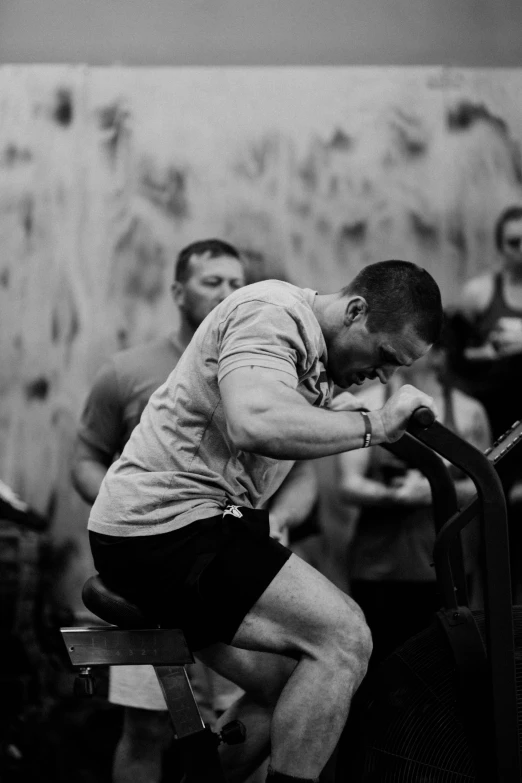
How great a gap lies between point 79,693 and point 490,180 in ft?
8.61

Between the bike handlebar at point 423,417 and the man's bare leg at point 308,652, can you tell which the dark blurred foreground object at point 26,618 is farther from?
the bike handlebar at point 423,417

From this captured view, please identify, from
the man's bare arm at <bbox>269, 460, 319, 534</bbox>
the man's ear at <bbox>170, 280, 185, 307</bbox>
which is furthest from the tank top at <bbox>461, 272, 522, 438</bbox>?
the man's ear at <bbox>170, 280, 185, 307</bbox>

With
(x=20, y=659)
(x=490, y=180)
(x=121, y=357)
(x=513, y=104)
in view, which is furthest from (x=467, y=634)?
(x=513, y=104)

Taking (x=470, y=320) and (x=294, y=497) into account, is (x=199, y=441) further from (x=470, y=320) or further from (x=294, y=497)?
(x=470, y=320)

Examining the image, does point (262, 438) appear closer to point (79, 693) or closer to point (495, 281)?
point (79, 693)

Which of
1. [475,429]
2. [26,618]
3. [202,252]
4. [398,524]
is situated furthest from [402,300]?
[26,618]

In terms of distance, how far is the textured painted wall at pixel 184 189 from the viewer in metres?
3.55

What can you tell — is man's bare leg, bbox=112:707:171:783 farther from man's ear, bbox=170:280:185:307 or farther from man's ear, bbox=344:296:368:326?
man's ear, bbox=344:296:368:326

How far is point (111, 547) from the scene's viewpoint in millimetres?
1791

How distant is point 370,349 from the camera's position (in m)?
1.83

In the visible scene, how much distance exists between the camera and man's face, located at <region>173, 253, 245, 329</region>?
2.87 meters

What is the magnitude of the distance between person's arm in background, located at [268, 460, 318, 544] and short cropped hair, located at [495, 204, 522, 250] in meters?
1.31

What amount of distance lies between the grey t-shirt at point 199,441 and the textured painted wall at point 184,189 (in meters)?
1.79

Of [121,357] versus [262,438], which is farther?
[121,357]
